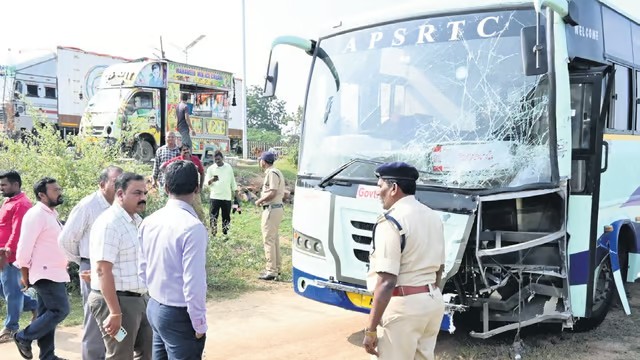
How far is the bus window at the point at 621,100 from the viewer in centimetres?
627

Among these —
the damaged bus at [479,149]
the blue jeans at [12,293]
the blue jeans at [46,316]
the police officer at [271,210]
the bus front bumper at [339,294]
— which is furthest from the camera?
the police officer at [271,210]

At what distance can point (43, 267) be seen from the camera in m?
5.07

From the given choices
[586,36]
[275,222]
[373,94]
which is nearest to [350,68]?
[373,94]

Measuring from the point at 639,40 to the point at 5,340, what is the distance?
7.80 m

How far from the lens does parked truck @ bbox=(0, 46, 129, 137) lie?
2177cm

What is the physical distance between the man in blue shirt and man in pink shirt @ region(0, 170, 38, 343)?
2730 mm

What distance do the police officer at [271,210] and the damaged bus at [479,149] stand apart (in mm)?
2864

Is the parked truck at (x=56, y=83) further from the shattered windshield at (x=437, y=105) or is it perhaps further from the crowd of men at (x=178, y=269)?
the crowd of men at (x=178, y=269)

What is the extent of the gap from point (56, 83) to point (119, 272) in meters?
20.5

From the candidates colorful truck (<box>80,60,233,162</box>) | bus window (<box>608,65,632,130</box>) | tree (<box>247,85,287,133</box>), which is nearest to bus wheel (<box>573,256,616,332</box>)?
bus window (<box>608,65,632,130</box>)

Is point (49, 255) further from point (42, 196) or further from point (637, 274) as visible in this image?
point (637, 274)

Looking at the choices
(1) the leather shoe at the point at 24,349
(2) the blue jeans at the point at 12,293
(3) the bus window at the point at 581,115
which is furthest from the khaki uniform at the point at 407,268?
(2) the blue jeans at the point at 12,293

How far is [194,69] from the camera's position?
19453 mm

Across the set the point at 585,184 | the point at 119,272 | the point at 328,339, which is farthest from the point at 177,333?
the point at 585,184
